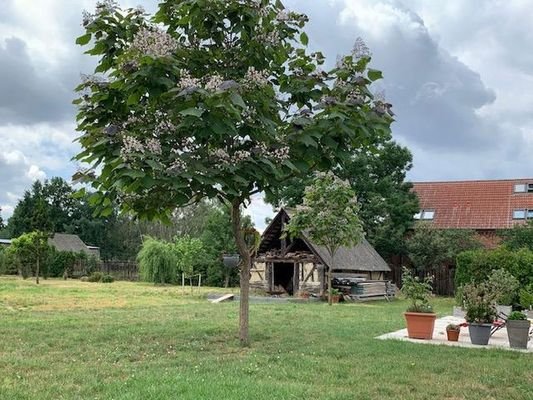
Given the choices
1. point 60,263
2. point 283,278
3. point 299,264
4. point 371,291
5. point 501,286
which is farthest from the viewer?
point 60,263

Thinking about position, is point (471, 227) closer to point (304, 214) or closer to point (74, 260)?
point (304, 214)

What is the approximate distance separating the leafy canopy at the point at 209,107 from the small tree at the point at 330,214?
490 inches

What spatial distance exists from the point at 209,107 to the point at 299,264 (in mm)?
19919

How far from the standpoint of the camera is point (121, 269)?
143 ft

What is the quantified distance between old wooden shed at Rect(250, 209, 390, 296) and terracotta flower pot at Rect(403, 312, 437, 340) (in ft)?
44.9

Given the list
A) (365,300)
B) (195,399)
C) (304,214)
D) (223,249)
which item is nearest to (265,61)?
(195,399)

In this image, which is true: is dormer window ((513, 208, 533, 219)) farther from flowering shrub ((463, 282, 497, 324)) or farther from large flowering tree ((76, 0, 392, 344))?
large flowering tree ((76, 0, 392, 344))

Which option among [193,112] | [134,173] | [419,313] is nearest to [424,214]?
[419,313]

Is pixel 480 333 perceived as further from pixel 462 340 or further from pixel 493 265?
pixel 493 265

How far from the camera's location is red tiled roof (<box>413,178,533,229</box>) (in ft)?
110

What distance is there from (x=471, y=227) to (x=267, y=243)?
538 inches

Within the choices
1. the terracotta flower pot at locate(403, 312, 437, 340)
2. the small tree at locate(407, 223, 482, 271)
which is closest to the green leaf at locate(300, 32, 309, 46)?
the terracotta flower pot at locate(403, 312, 437, 340)

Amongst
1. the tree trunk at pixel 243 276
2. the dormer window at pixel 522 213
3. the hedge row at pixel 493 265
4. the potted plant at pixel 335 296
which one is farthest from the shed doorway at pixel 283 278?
the tree trunk at pixel 243 276

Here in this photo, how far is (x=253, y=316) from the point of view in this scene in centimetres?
1352
